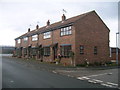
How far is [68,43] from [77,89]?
1736 cm

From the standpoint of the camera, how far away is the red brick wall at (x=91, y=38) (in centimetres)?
2588

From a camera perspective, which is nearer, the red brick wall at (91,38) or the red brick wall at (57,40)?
the red brick wall at (91,38)

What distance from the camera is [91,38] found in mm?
27453

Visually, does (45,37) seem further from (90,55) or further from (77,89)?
(77,89)

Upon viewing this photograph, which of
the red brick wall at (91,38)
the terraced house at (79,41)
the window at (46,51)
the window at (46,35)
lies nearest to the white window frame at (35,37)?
the window at (46,35)

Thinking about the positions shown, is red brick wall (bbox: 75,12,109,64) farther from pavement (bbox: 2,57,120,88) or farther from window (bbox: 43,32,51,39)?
window (bbox: 43,32,51,39)

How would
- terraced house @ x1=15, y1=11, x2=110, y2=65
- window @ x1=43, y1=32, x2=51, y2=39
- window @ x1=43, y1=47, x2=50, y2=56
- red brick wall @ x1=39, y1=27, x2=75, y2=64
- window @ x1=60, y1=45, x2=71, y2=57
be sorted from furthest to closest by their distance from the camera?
1. window @ x1=43, y1=32, x2=51, y2=39
2. window @ x1=43, y1=47, x2=50, y2=56
3. window @ x1=60, y1=45, x2=71, y2=57
4. red brick wall @ x1=39, y1=27, x2=75, y2=64
5. terraced house @ x1=15, y1=11, x2=110, y2=65

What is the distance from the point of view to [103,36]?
2930 cm

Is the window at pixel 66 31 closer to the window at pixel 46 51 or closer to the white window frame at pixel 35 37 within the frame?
the window at pixel 46 51

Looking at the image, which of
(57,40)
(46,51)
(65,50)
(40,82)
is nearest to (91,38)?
(65,50)

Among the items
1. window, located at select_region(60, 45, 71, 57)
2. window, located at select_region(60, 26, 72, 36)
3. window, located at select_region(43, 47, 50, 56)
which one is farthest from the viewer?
window, located at select_region(43, 47, 50, 56)

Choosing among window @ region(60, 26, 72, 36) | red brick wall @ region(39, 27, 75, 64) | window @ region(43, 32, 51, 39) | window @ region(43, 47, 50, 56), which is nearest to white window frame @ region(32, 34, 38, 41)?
red brick wall @ region(39, 27, 75, 64)

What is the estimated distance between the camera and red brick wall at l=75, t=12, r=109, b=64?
25875mm

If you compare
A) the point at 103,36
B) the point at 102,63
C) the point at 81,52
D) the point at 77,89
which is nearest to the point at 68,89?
the point at 77,89
